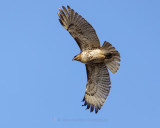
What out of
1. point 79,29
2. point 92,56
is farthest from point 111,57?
point 79,29

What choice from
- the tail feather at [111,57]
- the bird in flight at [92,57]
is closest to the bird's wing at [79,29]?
the bird in flight at [92,57]

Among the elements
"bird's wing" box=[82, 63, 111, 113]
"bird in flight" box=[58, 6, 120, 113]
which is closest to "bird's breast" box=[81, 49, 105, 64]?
"bird in flight" box=[58, 6, 120, 113]

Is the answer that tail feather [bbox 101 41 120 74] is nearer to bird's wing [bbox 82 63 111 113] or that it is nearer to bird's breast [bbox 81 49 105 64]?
bird's breast [bbox 81 49 105 64]

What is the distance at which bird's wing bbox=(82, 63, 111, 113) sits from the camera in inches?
449

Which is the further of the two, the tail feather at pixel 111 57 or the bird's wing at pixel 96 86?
the bird's wing at pixel 96 86

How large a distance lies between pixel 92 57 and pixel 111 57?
553 millimetres

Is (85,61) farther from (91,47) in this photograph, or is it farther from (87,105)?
(87,105)

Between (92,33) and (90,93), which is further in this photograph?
(90,93)

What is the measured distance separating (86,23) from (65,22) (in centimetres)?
73

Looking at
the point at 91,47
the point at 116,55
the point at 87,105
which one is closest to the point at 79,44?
the point at 91,47

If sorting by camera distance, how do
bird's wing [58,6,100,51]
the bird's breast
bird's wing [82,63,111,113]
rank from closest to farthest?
bird's wing [58,6,100,51] → the bird's breast → bird's wing [82,63,111,113]

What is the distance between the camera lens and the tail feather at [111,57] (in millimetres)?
10609

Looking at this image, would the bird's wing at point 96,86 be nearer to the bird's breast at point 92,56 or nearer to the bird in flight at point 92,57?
the bird in flight at point 92,57

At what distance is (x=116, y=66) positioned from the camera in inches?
431
